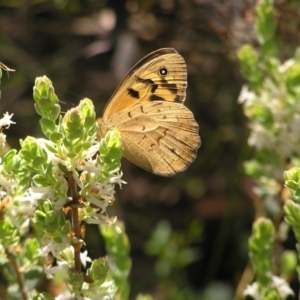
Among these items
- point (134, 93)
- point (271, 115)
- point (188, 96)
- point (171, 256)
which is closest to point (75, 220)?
point (134, 93)

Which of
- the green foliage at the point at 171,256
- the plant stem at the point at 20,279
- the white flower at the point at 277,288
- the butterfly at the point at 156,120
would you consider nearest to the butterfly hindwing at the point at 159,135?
the butterfly at the point at 156,120

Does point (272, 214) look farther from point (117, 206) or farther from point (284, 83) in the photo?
point (117, 206)

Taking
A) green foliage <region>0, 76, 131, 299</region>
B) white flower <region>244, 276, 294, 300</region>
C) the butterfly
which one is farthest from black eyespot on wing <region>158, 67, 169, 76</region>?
white flower <region>244, 276, 294, 300</region>

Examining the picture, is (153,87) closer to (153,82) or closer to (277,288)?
(153,82)

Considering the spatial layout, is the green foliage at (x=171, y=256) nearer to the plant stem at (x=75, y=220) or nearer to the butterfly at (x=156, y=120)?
the butterfly at (x=156, y=120)

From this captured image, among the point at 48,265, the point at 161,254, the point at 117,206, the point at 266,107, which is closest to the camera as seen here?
the point at 48,265

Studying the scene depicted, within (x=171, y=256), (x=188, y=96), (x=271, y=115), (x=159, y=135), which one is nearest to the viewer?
(x=159, y=135)

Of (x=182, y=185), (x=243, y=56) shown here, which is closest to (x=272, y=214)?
(x=243, y=56)

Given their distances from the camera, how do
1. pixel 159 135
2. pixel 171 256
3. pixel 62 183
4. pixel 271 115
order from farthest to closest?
pixel 171 256, pixel 271 115, pixel 159 135, pixel 62 183
